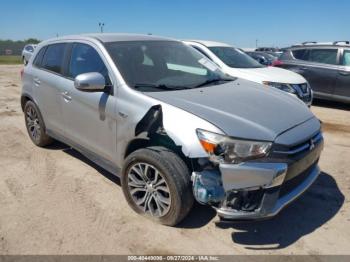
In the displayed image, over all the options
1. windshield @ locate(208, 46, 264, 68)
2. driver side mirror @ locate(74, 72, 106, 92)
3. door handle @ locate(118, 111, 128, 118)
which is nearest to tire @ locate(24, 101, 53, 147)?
driver side mirror @ locate(74, 72, 106, 92)

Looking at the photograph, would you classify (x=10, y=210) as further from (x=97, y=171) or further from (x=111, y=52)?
(x=111, y=52)

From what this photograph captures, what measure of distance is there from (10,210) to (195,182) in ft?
6.81

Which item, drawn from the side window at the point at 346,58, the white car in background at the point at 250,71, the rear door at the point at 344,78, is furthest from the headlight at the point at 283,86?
the side window at the point at 346,58

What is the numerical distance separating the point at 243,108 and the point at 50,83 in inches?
109

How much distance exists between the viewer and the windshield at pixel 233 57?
7982 millimetres

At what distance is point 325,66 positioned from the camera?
9.36m

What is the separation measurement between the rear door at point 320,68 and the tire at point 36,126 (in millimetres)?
6904

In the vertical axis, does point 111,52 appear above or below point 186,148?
above

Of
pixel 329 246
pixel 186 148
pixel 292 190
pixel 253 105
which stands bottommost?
pixel 329 246

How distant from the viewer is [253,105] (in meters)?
3.47

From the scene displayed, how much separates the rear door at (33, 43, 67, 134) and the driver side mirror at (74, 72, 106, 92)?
1.05 metres

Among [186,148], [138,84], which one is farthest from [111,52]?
[186,148]

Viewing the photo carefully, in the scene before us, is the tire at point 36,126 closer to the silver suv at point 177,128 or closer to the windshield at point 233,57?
the silver suv at point 177,128

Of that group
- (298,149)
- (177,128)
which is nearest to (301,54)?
(298,149)
